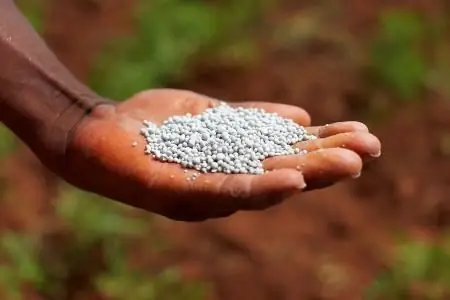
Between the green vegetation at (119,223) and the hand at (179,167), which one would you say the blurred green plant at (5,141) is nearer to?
the green vegetation at (119,223)

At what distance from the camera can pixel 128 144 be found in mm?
854

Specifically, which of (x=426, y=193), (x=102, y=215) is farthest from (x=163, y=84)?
(x=426, y=193)

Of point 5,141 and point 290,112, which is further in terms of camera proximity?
point 5,141

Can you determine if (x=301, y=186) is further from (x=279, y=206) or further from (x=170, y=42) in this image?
(x=170, y=42)

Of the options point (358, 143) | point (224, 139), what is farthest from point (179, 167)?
point (358, 143)

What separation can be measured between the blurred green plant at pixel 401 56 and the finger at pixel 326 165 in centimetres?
72

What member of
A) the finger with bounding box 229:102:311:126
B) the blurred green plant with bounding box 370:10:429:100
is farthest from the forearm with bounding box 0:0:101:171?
the blurred green plant with bounding box 370:10:429:100

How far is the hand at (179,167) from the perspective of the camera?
29.0 inches

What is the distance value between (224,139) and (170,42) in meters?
0.65

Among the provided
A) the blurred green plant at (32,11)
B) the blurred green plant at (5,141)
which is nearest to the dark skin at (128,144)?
the blurred green plant at (5,141)

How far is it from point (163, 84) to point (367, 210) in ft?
1.30

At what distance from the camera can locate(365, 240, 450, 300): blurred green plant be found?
3.80 ft

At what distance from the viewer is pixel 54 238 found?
1246 mm

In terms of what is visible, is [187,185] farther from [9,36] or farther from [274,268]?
[274,268]
